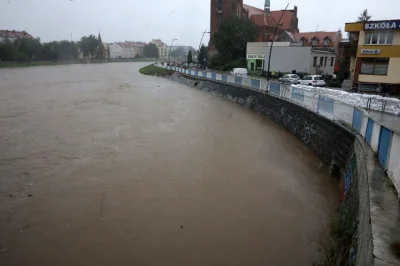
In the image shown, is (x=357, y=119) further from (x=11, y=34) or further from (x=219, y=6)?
(x=11, y=34)

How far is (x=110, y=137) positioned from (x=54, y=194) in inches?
271

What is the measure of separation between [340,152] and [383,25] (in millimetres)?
18170

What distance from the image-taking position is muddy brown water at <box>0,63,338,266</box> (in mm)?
7258

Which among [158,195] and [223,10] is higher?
[223,10]

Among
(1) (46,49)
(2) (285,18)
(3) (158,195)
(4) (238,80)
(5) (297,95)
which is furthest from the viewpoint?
(1) (46,49)

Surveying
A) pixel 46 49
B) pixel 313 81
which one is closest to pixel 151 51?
pixel 46 49

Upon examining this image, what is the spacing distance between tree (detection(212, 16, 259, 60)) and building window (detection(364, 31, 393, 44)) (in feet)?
90.7

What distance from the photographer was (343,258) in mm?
5625

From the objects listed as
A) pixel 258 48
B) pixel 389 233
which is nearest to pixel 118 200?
pixel 389 233

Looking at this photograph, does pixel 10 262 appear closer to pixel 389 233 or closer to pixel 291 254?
pixel 291 254

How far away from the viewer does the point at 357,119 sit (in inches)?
431

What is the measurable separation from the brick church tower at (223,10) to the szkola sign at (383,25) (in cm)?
3817

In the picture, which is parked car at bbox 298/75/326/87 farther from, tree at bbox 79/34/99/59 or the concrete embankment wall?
tree at bbox 79/34/99/59

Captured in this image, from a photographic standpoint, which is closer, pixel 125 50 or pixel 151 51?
pixel 151 51
